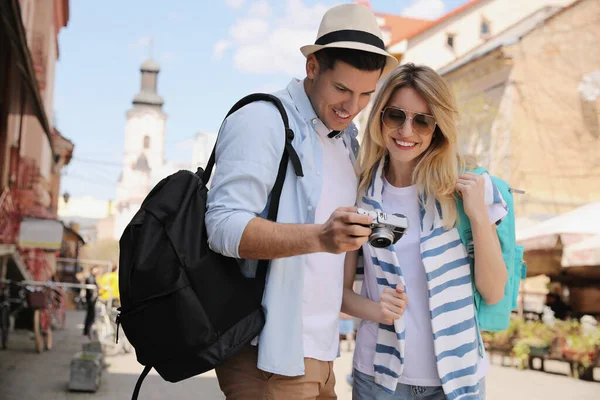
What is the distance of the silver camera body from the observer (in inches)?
89.7

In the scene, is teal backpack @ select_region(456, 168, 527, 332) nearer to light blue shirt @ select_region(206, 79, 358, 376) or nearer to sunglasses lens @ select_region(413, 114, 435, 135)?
sunglasses lens @ select_region(413, 114, 435, 135)

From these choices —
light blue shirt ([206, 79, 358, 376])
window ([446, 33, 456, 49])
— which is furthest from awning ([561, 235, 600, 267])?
window ([446, 33, 456, 49])

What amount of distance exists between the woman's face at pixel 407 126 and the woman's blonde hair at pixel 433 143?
0.02 m

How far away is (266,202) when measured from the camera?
8.66 feet

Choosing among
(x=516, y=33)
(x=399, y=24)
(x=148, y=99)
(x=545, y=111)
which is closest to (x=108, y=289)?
(x=545, y=111)

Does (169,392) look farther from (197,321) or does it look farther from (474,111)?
(474,111)

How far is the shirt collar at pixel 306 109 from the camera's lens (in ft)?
9.47

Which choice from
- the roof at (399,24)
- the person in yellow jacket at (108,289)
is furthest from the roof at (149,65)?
the person in yellow jacket at (108,289)

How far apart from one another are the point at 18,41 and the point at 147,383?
526 centimetres

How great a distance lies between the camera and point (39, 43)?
22500 mm

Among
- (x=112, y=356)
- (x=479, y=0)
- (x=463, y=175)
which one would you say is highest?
(x=479, y=0)

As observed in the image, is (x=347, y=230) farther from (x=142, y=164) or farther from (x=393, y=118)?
(x=142, y=164)

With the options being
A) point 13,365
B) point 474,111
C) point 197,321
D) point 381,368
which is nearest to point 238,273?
point 197,321

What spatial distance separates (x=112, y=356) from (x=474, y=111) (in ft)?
49.1
